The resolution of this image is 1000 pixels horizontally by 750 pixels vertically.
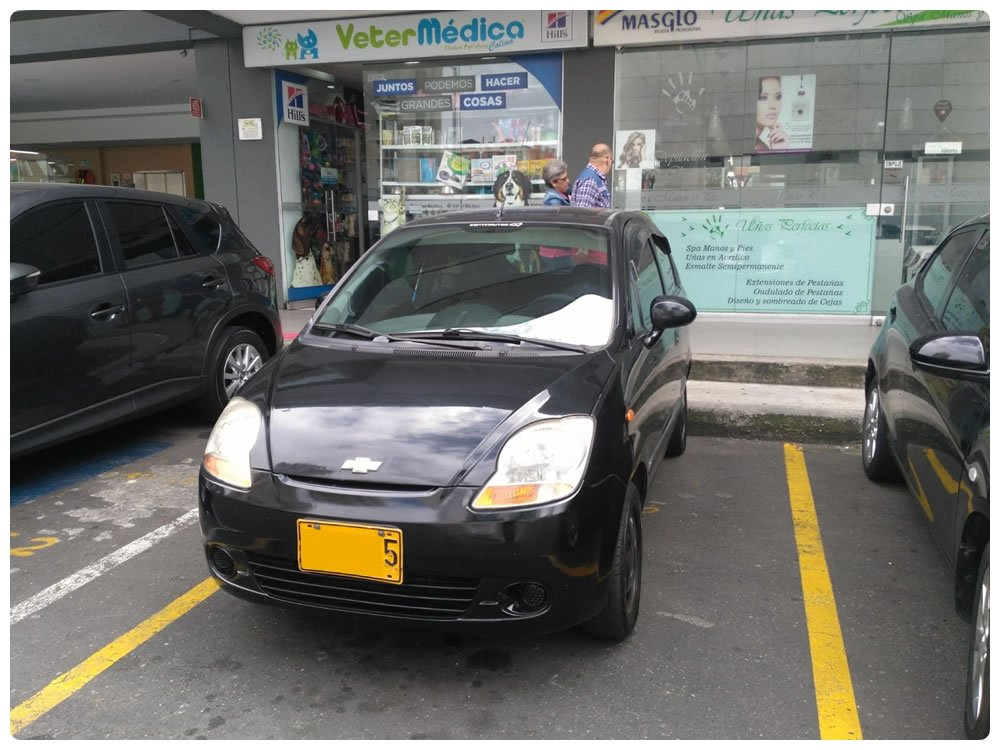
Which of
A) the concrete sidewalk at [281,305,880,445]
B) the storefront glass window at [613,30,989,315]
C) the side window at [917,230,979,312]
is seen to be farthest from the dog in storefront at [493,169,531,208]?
the side window at [917,230,979,312]

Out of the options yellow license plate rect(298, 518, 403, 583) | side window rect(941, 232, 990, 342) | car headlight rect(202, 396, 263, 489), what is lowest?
yellow license plate rect(298, 518, 403, 583)

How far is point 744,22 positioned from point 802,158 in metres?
1.52

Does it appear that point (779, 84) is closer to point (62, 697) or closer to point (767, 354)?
point (767, 354)

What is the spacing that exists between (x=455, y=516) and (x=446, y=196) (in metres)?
7.86

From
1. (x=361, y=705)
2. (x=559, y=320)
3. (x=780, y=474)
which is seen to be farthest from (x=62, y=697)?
(x=780, y=474)

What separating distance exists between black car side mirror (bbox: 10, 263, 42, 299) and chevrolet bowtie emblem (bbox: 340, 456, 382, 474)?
2.52 m

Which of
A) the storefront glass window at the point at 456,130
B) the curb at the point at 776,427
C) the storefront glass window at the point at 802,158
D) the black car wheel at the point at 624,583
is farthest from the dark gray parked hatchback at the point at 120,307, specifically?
the storefront glass window at the point at 802,158

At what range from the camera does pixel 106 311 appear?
470 cm

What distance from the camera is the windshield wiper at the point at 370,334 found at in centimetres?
342

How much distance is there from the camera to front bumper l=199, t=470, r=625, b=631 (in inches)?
98.4

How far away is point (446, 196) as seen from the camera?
9906 millimetres

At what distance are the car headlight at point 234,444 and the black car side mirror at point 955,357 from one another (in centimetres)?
223

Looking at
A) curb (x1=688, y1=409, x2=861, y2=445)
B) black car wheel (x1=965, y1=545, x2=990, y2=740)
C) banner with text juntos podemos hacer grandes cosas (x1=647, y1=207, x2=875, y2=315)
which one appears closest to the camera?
black car wheel (x1=965, y1=545, x2=990, y2=740)

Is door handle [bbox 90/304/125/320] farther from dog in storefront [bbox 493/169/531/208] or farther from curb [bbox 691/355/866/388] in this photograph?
dog in storefront [bbox 493/169/531/208]
